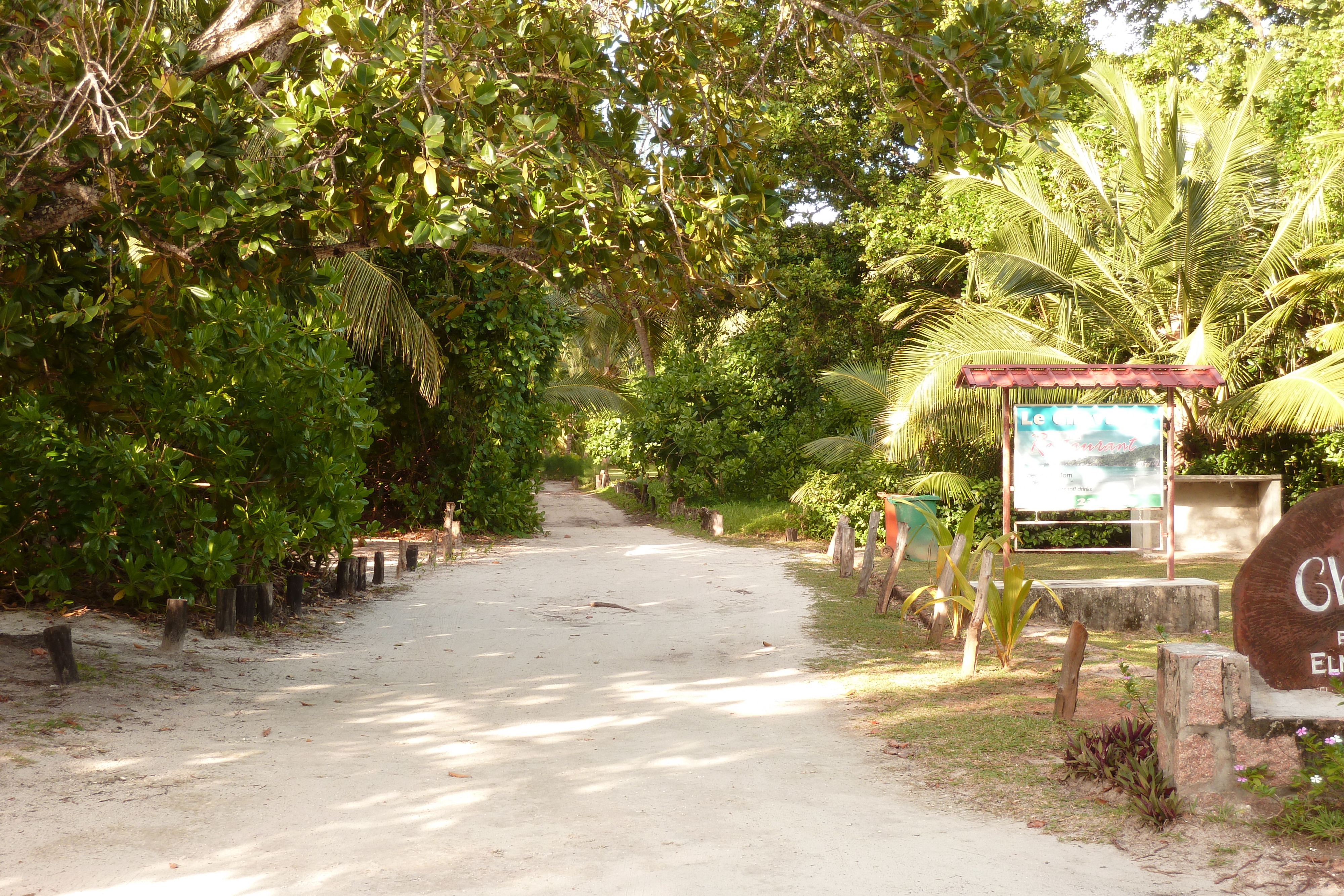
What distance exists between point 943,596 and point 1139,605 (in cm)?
228

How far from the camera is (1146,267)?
553 inches

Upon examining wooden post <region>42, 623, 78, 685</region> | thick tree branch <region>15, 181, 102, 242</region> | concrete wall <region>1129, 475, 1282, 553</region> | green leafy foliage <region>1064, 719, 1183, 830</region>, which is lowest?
green leafy foliage <region>1064, 719, 1183, 830</region>

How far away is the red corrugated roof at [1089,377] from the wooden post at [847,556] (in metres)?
3.36

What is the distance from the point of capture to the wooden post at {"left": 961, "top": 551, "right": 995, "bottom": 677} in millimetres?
6699

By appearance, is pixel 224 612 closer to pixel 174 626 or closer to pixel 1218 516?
pixel 174 626

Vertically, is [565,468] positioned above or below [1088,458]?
above

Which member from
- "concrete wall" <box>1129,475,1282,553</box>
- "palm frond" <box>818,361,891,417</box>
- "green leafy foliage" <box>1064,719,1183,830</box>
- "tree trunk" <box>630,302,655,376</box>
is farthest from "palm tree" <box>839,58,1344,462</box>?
"tree trunk" <box>630,302,655,376</box>

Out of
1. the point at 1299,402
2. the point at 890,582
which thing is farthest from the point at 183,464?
the point at 1299,402

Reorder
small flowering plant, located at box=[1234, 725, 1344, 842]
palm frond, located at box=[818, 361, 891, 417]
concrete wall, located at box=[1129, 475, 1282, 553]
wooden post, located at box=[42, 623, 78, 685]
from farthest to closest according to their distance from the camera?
palm frond, located at box=[818, 361, 891, 417]
concrete wall, located at box=[1129, 475, 1282, 553]
wooden post, located at box=[42, 623, 78, 685]
small flowering plant, located at box=[1234, 725, 1344, 842]

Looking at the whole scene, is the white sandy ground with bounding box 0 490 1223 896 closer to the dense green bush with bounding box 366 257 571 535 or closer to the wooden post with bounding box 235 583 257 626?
the wooden post with bounding box 235 583 257 626

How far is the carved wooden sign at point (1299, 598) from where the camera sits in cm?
445

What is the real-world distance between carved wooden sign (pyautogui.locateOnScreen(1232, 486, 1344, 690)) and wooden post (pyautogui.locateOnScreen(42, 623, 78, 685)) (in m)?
6.11

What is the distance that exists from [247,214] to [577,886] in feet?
10.2

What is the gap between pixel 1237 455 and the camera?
1474cm
